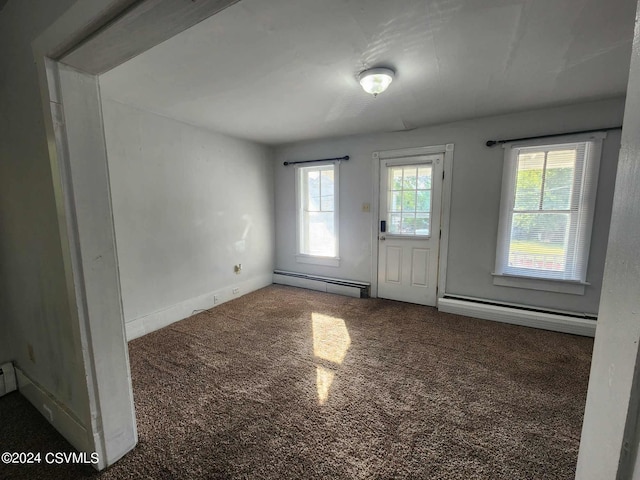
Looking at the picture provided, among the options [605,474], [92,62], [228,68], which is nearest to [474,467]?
[605,474]

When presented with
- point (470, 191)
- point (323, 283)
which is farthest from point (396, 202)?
point (323, 283)

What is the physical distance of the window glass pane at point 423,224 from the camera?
11.8ft

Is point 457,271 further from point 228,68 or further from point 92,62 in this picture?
point 92,62

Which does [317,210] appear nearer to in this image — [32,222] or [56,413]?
[32,222]

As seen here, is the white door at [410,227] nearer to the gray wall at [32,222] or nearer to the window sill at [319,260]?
the window sill at [319,260]

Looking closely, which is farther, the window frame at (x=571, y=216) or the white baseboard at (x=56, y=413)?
the window frame at (x=571, y=216)

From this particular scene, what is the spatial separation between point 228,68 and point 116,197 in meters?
1.68

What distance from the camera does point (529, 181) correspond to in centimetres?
303

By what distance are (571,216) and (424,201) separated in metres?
1.48

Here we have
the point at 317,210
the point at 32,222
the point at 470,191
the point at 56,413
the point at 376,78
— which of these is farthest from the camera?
the point at 317,210

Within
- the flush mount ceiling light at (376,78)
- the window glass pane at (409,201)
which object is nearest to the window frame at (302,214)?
the window glass pane at (409,201)

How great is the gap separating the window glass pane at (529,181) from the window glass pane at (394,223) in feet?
4.30

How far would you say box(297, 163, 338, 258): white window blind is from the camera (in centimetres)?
424

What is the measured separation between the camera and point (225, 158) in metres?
3.74
